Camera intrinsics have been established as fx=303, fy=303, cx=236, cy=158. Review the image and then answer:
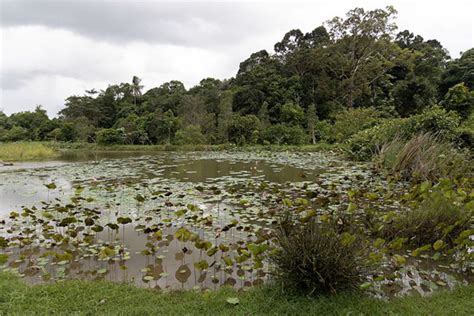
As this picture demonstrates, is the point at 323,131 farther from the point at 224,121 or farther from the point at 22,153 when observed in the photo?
the point at 22,153

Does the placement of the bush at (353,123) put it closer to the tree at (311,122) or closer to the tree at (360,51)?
the tree at (311,122)

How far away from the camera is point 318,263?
2.19 meters

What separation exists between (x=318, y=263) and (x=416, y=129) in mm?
9039

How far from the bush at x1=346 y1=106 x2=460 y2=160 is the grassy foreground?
23.3ft

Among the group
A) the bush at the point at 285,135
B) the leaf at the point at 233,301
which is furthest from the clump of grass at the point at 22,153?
the leaf at the point at 233,301

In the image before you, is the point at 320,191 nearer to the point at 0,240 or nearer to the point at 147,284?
the point at 147,284

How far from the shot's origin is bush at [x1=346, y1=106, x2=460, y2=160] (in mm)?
9055

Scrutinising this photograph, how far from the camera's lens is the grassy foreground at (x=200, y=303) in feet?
6.75

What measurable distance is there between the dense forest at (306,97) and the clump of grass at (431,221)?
44.5ft

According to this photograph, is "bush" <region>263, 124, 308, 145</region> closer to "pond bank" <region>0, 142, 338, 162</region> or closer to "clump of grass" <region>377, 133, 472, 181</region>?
"pond bank" <region>0, 142, 338, 162</region>

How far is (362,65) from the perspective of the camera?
26344 mm

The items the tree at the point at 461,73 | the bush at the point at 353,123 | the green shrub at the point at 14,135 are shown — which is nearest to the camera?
the bush at the point at 353,123

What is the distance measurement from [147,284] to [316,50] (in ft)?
97.3

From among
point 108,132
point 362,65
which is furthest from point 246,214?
point 362,65
